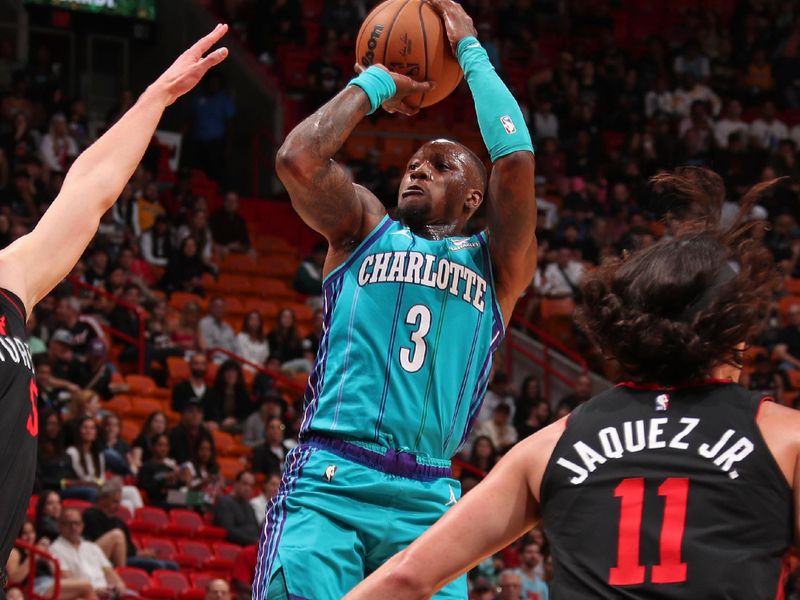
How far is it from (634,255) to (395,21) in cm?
280

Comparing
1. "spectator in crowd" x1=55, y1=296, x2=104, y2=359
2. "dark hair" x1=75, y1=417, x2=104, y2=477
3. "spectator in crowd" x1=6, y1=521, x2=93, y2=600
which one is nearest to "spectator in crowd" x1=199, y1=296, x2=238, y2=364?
"spectator in crowd" x1=55, y1=296, x2=104, y2=359

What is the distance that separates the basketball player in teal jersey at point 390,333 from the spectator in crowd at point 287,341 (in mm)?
11156

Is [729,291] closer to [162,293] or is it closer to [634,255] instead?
[634,255]

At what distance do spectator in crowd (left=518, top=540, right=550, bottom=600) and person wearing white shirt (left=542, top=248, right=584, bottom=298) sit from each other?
18.7 feet

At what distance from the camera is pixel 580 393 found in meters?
16.8

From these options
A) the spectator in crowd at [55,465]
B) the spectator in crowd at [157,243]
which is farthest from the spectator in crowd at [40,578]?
the spectator in crowd at [157,243]

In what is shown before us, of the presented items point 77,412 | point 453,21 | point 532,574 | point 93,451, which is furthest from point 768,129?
point 453,21

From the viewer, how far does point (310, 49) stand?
Result: 22375 mm

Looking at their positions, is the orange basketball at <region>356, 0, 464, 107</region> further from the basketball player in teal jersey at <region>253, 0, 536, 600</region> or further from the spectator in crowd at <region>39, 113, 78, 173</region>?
the spectator in crowd at <region>39, 113, 78, 173</region>

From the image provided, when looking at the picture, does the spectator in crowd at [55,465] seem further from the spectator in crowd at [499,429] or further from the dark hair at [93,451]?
the spectator in crowd at [499,429]

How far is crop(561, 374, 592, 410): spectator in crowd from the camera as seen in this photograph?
16.5 m

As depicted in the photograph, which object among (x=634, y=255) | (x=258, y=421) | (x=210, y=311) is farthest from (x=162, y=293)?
(x=634, y=255)

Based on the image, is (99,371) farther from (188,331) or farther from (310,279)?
(310,279)

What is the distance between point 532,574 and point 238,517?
2.77 metres
